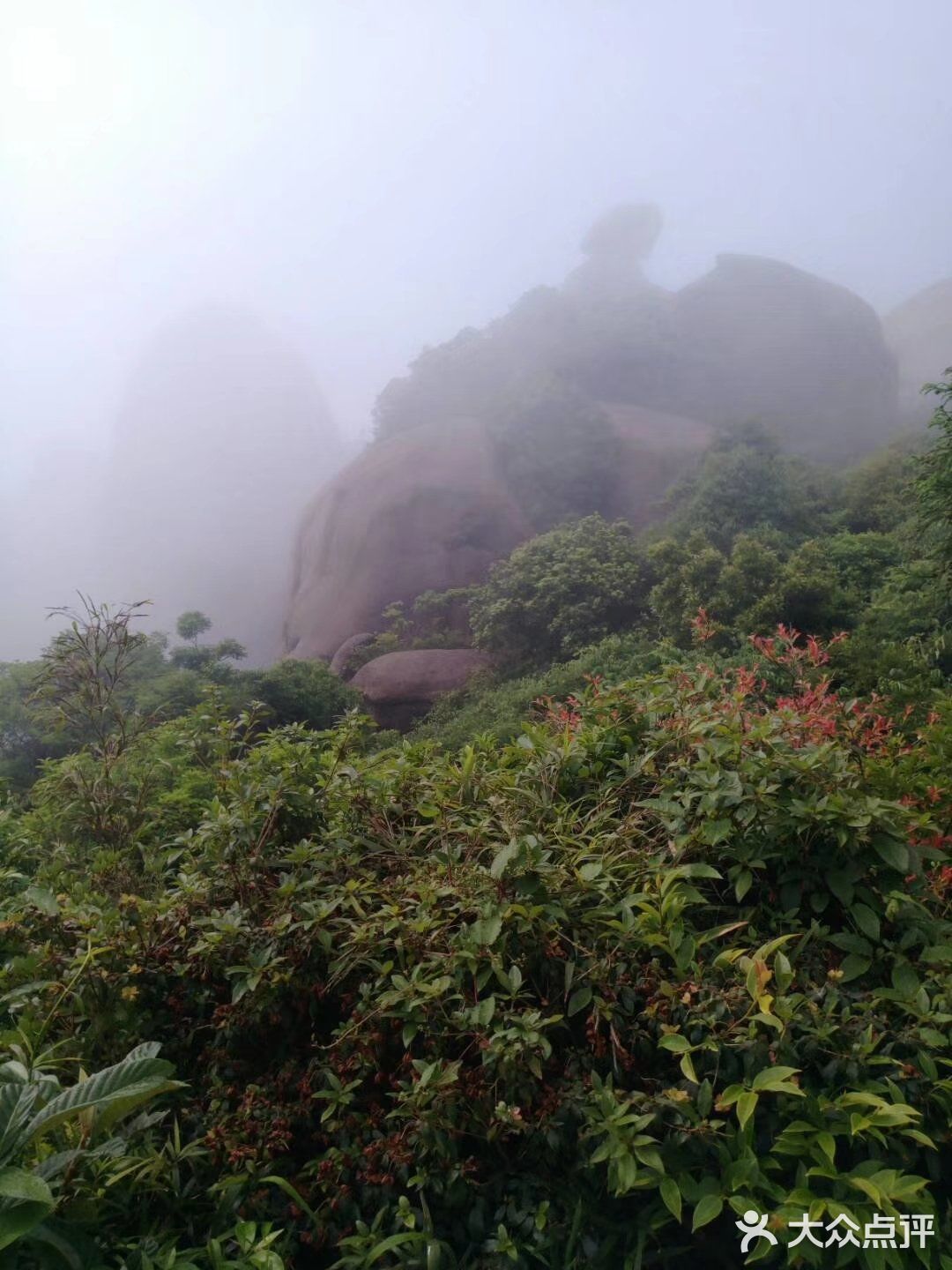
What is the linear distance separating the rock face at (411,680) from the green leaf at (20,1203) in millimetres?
7318

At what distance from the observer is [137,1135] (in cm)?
101

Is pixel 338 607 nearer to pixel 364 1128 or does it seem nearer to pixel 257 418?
pixel 257 418

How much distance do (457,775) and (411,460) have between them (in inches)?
461

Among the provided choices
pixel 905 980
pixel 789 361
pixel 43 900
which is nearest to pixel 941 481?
pixel 905 980

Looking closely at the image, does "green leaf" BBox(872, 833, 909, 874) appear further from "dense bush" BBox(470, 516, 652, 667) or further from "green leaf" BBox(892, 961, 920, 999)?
"dense bush" BBox(470, 516, 652, 667)

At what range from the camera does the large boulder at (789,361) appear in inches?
620

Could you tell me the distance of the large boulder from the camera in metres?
15.8

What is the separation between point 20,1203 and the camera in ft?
2.51

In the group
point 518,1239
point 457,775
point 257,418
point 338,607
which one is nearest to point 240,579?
point 338,607

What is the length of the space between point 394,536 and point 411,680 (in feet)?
12.5

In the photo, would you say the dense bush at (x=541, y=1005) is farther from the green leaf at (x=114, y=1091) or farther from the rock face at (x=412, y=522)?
the rock face at (x=412, y=522)

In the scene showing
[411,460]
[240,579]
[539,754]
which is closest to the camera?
[539,754]

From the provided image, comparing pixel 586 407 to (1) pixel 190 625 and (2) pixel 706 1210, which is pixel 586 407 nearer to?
(1) pixel 190 625

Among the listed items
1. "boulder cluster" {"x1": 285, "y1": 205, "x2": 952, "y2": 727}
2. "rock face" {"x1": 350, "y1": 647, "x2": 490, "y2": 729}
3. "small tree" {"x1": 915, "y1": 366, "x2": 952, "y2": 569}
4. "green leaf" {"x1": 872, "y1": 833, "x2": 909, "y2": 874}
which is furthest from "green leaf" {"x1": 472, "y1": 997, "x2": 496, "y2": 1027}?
"boulder cluster" {"x1": 285, "y1": 205, "x2": 952, "y2": 727}
